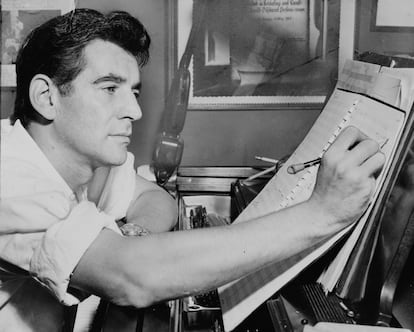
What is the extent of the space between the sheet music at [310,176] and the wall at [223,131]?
0.94 m

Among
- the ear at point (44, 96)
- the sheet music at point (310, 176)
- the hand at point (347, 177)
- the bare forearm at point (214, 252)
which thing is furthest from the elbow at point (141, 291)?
the ear at point (44, 96)

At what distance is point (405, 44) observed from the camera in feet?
6.28

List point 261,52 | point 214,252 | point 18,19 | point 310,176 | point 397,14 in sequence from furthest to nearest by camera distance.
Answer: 1. point 261,52
2. point 397,14
3. point 18,19
4. point 310,176
5. point 214,252

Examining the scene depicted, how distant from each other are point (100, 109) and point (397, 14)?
1258 millimetres

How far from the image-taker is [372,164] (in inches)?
33.7

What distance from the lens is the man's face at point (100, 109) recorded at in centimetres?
118

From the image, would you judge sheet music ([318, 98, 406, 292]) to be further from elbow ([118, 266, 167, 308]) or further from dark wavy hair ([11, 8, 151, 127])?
dark wavy hair ([11, 8, 151, 127])

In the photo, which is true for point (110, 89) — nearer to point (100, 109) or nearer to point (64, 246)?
point (100, 109)

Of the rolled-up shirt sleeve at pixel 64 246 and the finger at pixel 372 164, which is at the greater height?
the finger at pixel 372 164

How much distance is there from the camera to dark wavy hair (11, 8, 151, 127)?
119cm

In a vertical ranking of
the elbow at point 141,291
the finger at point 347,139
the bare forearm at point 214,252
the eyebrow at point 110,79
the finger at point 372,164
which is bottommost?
the elbow at point 141,291

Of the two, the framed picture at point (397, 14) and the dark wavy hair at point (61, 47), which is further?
the framed picture at point (397, 14)

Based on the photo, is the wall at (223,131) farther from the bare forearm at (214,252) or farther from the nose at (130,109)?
the bare forearm at (214,252)

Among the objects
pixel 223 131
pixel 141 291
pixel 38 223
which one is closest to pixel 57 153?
pixel 38 223
